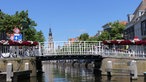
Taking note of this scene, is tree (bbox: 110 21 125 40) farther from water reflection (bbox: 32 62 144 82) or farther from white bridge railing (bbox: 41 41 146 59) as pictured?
white bridge railing (bbox: 41 41 146 59)

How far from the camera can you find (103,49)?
52250 mm

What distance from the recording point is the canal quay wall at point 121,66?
44.8 m

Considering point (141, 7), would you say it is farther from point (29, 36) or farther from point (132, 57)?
point (132, 57)

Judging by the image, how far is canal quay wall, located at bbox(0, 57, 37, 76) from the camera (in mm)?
43250

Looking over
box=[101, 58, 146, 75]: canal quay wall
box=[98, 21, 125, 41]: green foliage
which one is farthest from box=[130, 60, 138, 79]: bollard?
box=[98, 21, 125, 41]: green foliage

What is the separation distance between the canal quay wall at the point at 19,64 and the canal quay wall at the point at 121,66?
349 inches

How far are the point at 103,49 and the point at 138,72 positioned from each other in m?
8.60

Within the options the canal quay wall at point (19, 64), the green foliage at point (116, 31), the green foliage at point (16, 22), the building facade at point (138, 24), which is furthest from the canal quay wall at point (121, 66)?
the green foliage at point (116, 31)

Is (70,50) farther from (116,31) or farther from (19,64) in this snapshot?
(116,31)

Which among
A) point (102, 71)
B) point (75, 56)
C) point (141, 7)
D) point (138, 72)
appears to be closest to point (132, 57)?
point (138, 72)

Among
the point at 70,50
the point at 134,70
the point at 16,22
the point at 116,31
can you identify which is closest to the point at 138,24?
the point at 116,31

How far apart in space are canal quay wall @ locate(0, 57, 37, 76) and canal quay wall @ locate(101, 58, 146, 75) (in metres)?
8.87

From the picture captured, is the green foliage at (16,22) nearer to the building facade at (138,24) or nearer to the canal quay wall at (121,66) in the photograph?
the canal quay wall at (121,66)

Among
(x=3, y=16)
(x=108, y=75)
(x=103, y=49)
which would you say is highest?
(x=3, y=16)
